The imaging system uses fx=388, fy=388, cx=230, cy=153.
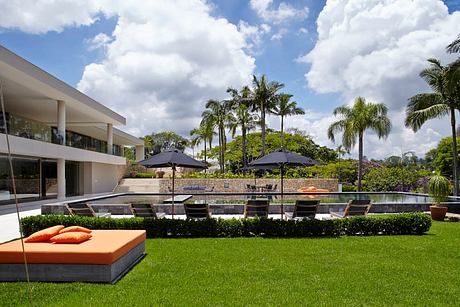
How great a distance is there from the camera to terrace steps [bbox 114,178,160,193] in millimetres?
34688

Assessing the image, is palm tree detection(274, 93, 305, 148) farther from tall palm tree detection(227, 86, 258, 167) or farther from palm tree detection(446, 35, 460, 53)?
palm tree detection(446, 35, 460, 53)

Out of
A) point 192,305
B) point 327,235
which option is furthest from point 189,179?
point 192,305

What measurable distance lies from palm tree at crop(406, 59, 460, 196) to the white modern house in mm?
19516

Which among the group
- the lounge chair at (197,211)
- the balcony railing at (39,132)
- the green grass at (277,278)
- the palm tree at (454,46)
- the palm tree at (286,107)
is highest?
the palm tree at (286,107)

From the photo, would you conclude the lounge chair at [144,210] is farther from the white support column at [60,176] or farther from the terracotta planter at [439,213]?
the white support column at [60,176]

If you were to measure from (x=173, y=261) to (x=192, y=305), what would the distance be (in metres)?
2.41

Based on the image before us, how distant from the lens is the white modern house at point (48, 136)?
17.5 m

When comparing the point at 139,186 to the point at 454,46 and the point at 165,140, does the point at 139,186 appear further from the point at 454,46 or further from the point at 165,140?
the point at 165,140

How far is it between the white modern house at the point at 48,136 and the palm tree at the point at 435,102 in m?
19.5

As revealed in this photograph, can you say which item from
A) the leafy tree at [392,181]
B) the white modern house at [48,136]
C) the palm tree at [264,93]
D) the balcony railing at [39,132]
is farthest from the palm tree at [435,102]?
the balcony railing at [39,132]

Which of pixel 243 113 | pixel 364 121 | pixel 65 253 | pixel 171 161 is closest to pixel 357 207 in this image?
pixel 171 161

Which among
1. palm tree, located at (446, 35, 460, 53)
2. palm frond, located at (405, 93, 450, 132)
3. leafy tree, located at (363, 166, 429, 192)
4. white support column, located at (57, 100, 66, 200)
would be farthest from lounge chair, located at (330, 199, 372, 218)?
leafy tree, located at (363, 166, 429, 192)

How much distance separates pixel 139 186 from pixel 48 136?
1486 cm

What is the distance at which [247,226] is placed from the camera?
10.1 metres
